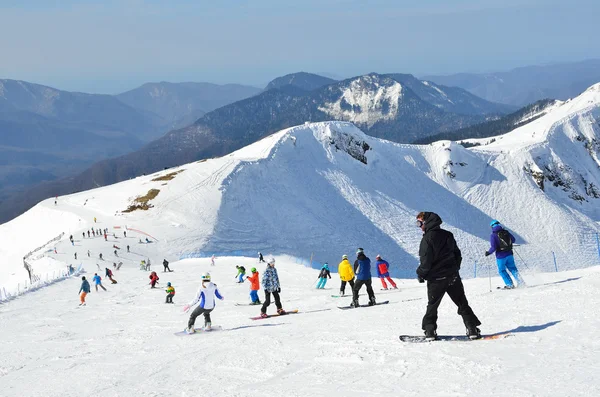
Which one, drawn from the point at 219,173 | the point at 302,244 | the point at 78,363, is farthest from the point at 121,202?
the point at 78,363

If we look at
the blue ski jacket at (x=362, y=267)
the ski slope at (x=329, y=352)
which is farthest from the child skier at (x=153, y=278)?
the blue ski jacket at (x=362, y=267)

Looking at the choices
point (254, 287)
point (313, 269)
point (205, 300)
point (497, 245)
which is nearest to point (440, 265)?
point (497, 245)

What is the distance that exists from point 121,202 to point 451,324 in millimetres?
73016

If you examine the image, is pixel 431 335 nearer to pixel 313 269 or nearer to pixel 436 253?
pixel 436 253

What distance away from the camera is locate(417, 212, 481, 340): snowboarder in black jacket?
10.5 metres

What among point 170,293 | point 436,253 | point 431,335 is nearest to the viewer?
point 436,253

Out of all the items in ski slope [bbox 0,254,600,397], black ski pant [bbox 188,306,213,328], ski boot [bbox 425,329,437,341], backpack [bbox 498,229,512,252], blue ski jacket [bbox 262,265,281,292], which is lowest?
ski slope [bbox 0,254,600,397]

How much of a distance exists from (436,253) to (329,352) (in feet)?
10.1

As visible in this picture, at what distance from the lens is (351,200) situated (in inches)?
3383

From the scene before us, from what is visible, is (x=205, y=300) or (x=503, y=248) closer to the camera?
(x=205, y=300)

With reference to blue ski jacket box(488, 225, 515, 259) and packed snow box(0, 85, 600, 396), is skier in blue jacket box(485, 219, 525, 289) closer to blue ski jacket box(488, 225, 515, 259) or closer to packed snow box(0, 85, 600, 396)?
blue ski jacket box(488, 225, 515, 259)

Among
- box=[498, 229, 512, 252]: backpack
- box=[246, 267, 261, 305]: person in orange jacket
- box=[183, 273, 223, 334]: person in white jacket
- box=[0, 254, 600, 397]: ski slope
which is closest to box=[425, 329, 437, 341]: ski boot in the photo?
box=[0, 254, 600, 397]: ski slope

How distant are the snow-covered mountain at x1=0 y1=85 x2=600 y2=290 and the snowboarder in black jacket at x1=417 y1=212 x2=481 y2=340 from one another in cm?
5182

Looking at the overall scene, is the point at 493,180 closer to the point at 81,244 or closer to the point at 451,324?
the point at 81,244
